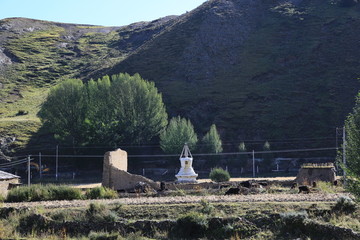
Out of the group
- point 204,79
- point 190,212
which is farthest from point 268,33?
point 190,212

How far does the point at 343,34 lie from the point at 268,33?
52.4ft

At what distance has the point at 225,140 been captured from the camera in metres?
72.9

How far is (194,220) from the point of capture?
1830 centimetres

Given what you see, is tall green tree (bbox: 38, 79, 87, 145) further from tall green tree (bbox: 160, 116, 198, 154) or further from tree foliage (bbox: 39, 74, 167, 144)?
tall green tree (bbox: 160, 116, 198, 154)

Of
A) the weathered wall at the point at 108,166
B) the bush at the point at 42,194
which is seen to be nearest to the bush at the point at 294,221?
the bush at the point at 42,194

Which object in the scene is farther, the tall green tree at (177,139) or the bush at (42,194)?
the tall green tree at (177,139)

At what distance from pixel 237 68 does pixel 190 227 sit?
78606 millimetres

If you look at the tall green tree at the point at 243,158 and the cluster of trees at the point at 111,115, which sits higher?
the cluster of trees at the point at 111,115

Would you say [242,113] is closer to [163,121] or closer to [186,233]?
[163,121]

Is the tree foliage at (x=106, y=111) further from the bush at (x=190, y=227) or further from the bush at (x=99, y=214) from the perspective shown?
the bush at (x=190, y=227)

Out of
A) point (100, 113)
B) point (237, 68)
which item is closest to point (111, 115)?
point (100, 113)

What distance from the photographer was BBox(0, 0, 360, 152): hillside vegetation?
252 ft

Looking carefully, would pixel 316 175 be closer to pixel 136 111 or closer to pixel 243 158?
pixel 243 158

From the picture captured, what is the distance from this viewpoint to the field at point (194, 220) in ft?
57.3
